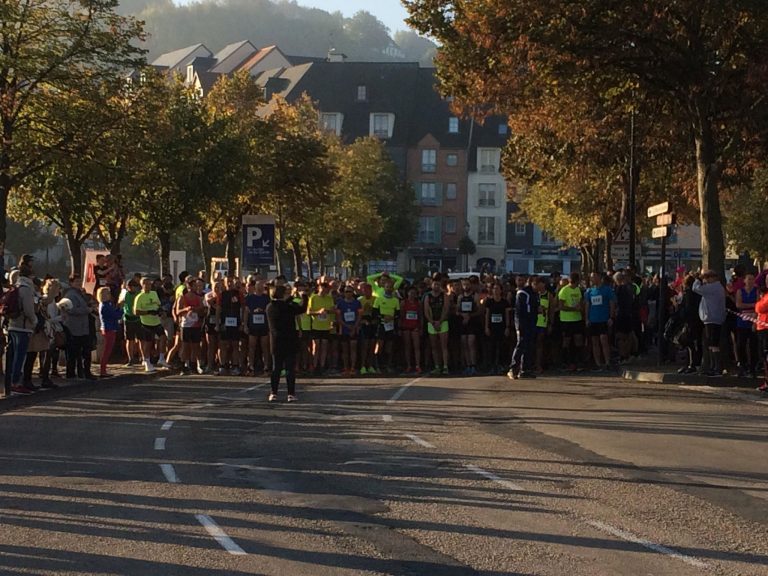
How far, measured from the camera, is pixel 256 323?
78.5ft

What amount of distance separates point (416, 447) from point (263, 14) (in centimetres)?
17698

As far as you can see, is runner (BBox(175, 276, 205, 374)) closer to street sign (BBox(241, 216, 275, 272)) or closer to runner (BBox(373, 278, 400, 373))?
runner (BBox(373, 278, 400, 373))

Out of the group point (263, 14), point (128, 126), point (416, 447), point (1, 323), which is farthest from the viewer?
point (263, 14)

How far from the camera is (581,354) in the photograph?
25203mm

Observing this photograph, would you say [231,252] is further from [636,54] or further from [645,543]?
[645,543]

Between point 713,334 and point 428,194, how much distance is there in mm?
75254

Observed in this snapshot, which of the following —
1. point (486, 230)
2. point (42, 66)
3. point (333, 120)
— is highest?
point (333, 120)

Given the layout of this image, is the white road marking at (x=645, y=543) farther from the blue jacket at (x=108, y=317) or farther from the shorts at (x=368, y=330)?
the shorts at (x=368, y=330)

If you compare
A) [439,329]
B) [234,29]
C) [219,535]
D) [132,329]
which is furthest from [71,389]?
[234,29]

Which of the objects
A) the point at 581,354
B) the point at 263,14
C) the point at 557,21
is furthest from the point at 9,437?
the point at 263,14

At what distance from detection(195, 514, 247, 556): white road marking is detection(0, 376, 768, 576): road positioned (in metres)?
0.03

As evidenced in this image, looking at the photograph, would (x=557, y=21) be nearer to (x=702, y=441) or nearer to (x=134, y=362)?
(x=702, y=441)

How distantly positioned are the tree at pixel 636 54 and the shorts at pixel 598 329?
8.73 ft

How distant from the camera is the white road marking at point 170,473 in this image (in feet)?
35.8
